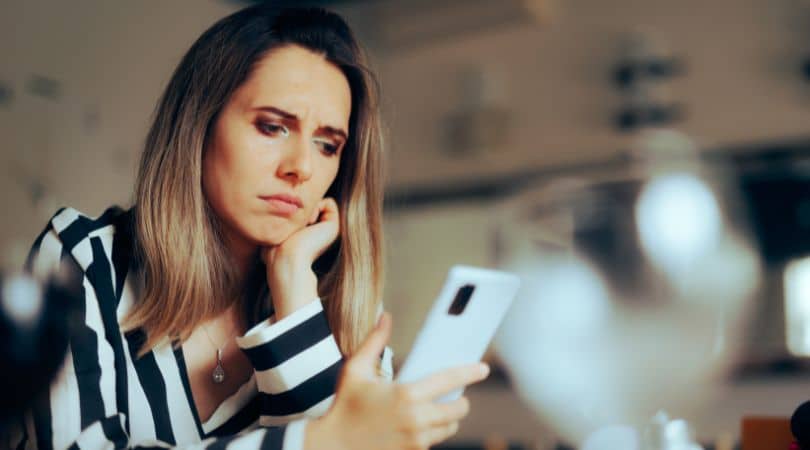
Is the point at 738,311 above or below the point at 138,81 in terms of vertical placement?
below

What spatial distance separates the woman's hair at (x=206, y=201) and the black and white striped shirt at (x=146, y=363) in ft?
0.07

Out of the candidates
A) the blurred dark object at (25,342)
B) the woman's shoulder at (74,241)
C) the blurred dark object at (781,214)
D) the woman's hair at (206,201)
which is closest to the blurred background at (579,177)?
A: the blurred dark object at (781,214)

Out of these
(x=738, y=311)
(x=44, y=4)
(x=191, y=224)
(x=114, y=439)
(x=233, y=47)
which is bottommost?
(x=738, y=311)

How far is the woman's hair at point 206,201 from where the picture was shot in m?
0.71

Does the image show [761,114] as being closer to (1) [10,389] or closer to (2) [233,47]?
(2) [233,47]

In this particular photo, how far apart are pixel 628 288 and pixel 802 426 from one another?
5.35 feet

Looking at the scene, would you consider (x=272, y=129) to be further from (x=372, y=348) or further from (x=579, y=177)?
(x=579, y=177)

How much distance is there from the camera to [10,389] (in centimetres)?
43

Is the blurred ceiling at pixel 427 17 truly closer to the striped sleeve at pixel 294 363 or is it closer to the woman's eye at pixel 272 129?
the woman's eye at pixel 272 129

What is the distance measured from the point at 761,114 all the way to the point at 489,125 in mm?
748

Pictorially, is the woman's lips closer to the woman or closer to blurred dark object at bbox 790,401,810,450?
the woman

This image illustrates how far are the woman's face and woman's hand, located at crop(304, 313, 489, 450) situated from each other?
229mm

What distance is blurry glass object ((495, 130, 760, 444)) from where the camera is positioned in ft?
6.97

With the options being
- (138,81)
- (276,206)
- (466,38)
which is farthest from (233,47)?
(466,38)
